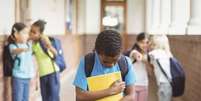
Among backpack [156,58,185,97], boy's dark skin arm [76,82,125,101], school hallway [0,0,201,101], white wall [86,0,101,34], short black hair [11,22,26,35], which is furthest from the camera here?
white wall [86,0,101,34]

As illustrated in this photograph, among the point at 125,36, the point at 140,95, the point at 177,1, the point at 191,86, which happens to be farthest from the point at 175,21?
the point at 125,36

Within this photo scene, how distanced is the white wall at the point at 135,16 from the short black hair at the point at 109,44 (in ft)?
64.9

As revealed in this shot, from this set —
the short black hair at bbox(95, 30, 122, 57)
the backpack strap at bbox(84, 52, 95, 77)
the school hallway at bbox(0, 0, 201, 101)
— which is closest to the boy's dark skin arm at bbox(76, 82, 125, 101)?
the backpack strap at bbox(84, 52, 95, 77)

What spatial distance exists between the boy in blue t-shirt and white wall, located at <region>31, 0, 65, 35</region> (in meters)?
6.40

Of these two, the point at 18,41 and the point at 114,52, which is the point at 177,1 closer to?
the point at 18,41

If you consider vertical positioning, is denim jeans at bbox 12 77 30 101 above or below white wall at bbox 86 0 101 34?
below

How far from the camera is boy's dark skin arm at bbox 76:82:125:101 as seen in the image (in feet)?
10.2

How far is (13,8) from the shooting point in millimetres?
7586

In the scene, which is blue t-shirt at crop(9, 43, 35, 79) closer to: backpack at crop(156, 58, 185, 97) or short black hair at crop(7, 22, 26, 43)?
short black hair at crop(7, 22, 26, 43)

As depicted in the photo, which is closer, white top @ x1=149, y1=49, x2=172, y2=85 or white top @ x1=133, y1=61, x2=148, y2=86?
white top @ x1=133, y1=61, x2=148, y2=86

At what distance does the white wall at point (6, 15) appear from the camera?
6.83m

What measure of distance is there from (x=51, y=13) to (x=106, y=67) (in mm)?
9160

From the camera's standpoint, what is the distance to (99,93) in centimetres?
311

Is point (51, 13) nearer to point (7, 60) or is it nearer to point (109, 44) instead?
point (7, 60)
